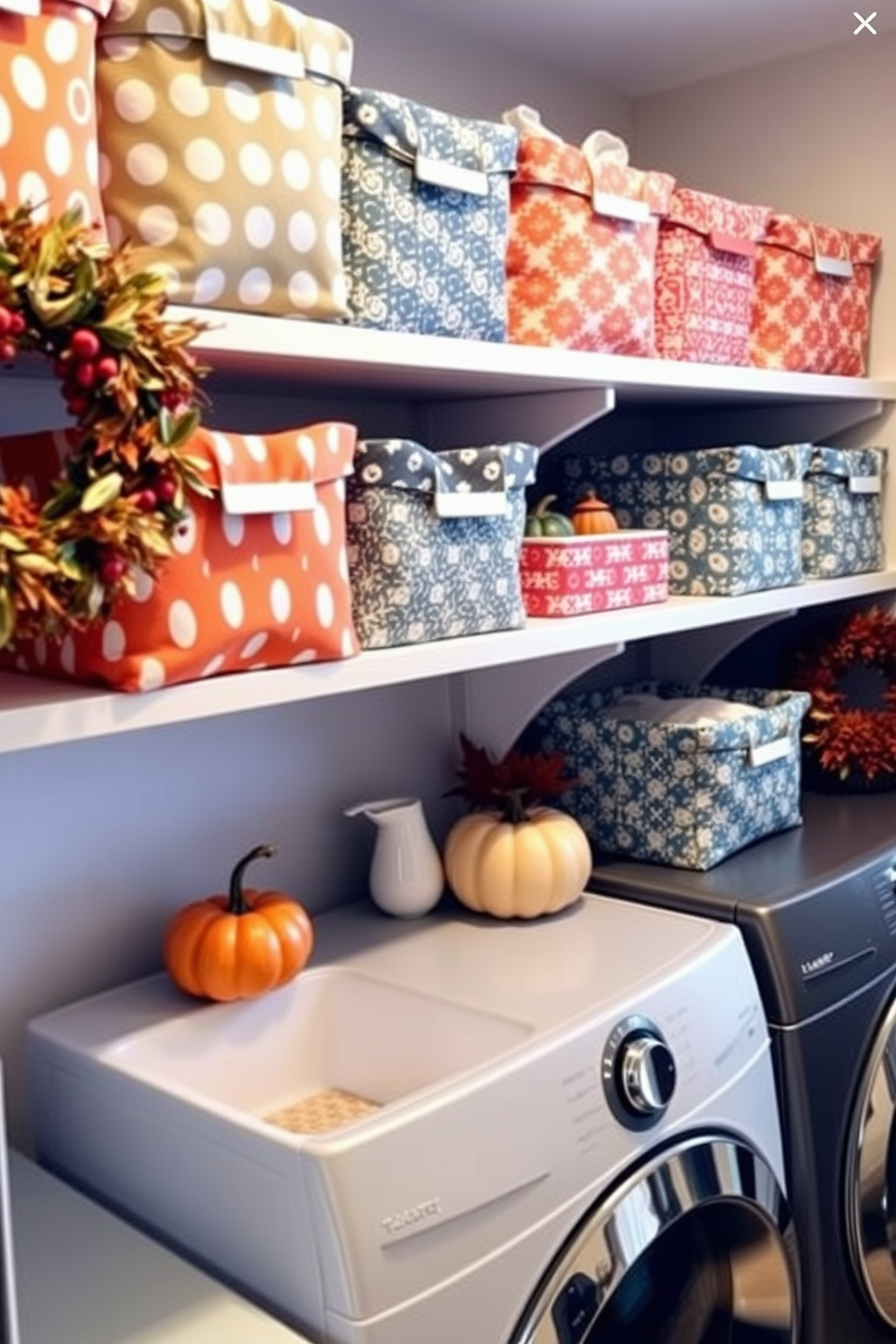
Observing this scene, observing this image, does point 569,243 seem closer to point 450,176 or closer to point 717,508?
point 450,176

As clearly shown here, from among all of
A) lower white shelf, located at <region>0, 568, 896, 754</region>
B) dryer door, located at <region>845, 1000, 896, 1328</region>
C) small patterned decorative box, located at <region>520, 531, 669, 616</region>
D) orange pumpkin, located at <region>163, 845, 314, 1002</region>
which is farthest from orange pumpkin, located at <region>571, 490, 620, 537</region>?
dryer door, located at <region>845, 1000, 896, 1328</region>

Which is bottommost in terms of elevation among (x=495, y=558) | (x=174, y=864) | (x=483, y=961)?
(x=483, y=961)

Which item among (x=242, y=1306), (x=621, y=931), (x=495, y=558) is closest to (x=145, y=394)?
(x=495, y=558)

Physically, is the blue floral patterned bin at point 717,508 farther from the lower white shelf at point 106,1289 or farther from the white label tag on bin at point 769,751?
the lower white shelf at point 106,1289

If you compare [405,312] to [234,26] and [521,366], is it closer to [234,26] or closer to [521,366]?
[521,366]

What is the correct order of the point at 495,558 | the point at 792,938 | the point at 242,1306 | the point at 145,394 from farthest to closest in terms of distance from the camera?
the point at 792,938 → the point at 495,558 → the point at 242,1306 → the point at 145,394

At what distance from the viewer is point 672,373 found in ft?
6.34

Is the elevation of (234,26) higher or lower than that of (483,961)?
higher

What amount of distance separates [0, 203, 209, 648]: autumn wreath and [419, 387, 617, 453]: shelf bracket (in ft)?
2.78

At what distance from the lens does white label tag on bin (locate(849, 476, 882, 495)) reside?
237 cm

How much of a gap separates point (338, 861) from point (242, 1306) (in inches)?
33.5

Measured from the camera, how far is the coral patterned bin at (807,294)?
2.23m

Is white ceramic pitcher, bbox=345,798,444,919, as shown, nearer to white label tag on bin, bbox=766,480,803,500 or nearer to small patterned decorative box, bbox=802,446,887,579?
white label tag on bin, bbox=766,480,803,500

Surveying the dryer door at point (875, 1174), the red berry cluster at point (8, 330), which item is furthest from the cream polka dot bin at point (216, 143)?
the dryer door at point (875, 1174)
